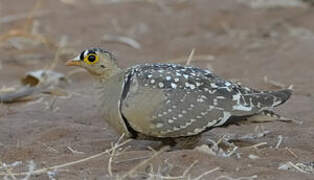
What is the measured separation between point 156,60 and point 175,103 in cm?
428

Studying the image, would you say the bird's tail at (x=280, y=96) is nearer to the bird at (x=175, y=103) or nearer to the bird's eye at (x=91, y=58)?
the bird at (x=175, y=103)

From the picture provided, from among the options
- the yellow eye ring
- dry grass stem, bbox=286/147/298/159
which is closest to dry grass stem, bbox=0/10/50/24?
the yellow eye ring

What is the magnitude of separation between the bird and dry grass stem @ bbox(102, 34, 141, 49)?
494 cm

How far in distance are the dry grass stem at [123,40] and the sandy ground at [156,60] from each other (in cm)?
9

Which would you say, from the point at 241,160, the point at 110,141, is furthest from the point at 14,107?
the point at 241,160

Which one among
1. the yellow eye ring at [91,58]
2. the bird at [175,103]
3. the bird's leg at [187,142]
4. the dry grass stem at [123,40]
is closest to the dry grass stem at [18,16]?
the dry grass stem at [123,40]

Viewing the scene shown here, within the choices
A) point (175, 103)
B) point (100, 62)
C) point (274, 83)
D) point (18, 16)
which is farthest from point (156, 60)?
point (175, 103)

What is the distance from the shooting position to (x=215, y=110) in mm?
5297

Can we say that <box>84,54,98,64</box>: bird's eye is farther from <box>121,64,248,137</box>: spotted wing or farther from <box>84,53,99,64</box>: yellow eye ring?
<box>121,64,248,137</box>: spotted wing

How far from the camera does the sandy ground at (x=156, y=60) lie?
201 inches

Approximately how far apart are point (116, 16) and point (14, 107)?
461cm

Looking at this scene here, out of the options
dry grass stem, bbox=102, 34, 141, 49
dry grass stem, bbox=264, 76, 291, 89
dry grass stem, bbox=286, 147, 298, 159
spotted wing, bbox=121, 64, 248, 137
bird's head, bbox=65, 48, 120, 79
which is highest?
bird's head, bbox=65, 48, 120, 79

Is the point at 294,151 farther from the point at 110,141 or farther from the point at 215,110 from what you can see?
the point at 110,141

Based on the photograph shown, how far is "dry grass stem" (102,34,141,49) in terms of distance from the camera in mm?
10476
